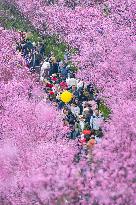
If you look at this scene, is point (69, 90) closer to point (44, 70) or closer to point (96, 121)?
point (44, 70)

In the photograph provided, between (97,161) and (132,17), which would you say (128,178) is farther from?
(132,17)

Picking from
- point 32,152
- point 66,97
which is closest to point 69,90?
point 66,97

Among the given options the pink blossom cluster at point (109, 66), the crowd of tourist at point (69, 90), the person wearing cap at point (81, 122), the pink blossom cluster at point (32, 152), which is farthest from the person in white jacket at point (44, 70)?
the person wearing cap at point (81, 122)

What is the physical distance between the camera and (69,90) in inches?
1139

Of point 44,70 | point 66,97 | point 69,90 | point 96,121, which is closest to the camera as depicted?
point 96,121

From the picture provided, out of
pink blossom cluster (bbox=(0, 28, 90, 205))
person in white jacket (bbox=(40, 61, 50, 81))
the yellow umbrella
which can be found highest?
person in white jacket (bbox=(40, 61, 50, 81))

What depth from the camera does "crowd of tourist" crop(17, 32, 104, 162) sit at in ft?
82.0

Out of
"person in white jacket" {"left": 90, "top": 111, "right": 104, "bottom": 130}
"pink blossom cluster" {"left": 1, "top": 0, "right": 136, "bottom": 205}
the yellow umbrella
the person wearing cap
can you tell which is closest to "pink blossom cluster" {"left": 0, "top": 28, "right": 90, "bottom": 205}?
"pink blossom cluster" {"left": 1, "top": 0, "right": 136, "bottom": 205}

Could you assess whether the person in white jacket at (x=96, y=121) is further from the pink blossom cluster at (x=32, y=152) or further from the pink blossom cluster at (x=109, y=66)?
the pink blossom cluster at (x=32, y=152)

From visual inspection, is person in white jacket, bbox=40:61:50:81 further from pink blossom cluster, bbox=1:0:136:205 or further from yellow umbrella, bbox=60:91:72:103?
yellow umbrella, bbox=60:91:72:103

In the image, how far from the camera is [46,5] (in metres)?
38.7

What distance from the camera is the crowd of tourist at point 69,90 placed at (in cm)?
2498

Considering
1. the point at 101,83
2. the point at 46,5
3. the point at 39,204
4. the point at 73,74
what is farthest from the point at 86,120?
the point at 46,5

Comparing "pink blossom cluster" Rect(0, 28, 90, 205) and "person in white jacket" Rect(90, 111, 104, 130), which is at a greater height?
"person in white jacket" Rect(90, 111, 104, 130)
